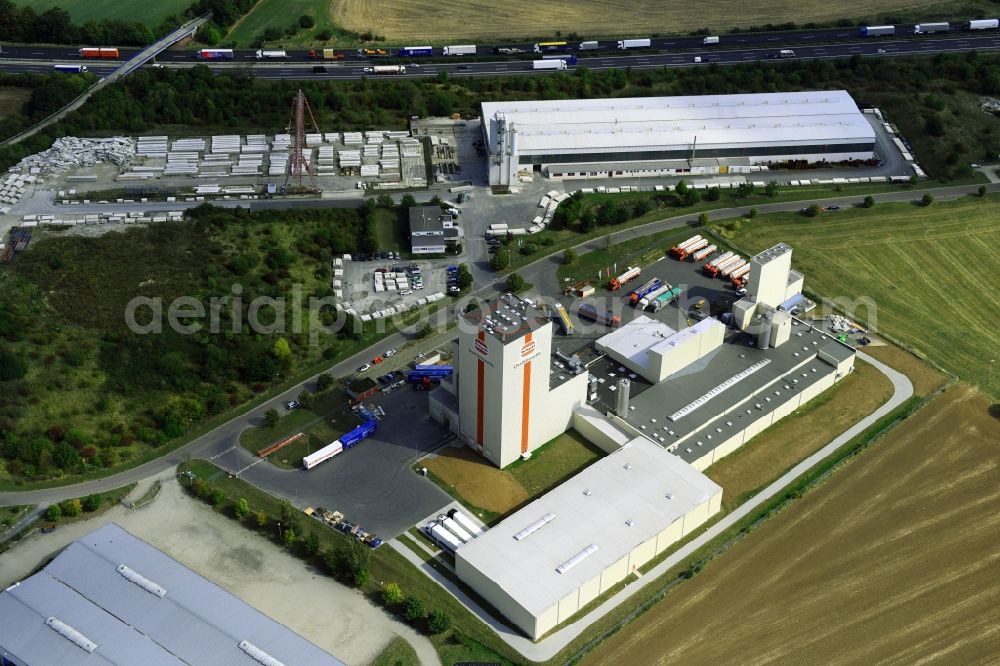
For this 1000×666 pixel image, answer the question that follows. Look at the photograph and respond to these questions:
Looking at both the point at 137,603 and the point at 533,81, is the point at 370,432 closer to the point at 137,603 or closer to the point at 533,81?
the point at 137,603

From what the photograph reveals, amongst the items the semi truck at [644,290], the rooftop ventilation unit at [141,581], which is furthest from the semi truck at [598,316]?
the rooftop ventilation unit at [141,581]

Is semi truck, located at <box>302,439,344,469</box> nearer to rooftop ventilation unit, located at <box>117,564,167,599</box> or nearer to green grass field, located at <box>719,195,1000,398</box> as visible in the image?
rooftop ventilation unit, located at <box>117,564,167,599</box>

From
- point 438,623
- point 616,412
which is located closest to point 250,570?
point 438,623

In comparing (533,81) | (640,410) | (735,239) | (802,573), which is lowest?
(802,573)

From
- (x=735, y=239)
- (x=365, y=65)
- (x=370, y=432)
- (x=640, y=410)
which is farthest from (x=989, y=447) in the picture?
(x=365, y=65)

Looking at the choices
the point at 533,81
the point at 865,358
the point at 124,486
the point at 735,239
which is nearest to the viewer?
the point at 124,486

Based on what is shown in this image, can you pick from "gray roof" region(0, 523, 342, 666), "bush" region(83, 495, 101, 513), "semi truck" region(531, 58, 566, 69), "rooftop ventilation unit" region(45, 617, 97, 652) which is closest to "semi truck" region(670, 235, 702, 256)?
"semi truck" region(531, 58, 566, 69)

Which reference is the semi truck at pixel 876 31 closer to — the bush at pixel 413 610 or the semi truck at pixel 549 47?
the semi truck at pixel 549 47
